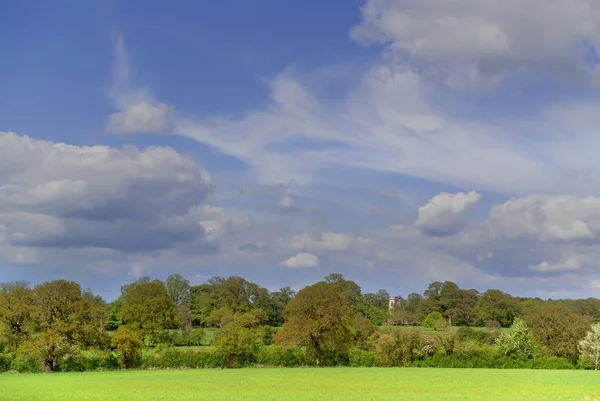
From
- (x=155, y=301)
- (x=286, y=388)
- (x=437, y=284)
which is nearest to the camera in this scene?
(x=286, y=388)

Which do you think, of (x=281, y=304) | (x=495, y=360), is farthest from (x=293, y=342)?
(x=281, y=304)

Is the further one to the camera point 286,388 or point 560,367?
point 560,367

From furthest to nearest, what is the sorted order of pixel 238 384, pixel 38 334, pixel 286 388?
pixel 38 334, pixel 238 384, pixel 286 388

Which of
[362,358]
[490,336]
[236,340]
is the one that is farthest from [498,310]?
[236,340]

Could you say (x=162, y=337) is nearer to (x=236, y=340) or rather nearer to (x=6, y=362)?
(x=236, y=340)

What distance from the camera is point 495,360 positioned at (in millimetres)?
86625

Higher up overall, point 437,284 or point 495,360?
point 437,284

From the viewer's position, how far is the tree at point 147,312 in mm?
92500

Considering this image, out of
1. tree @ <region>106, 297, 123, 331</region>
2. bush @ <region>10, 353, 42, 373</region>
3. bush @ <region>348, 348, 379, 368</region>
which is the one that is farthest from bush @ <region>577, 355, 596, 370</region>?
tree @ <region>106, 297, 123, 331</region>

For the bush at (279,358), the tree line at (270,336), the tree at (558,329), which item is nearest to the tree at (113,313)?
the tree line at (270,336)

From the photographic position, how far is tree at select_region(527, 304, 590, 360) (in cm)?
9169

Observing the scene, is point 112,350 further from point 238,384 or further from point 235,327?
point 238,384

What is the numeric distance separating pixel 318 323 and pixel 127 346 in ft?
85.6

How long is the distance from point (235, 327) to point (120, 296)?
66972mm
